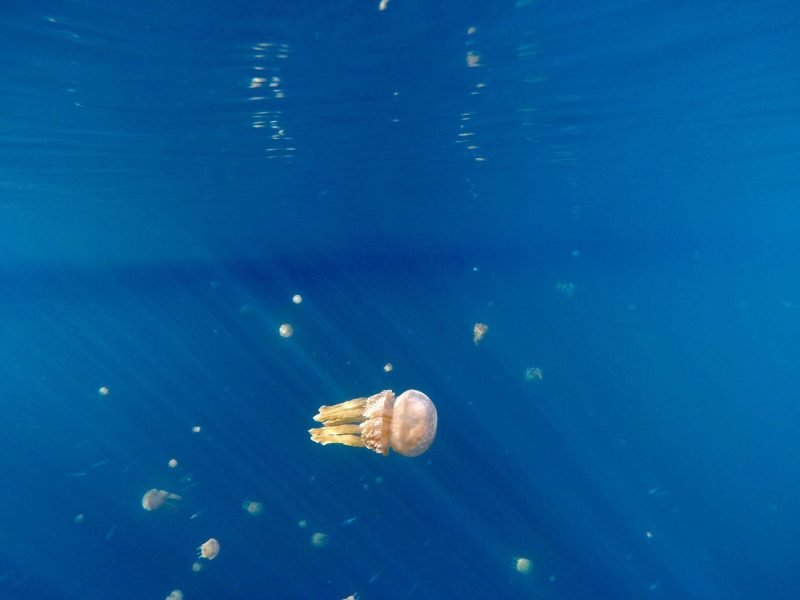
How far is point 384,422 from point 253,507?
8044 mm

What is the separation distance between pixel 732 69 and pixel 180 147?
7.11 m

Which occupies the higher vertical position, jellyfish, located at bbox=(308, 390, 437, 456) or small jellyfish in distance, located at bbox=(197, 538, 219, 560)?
jellyfish, located at bbox=(308, 390, 437, 456)

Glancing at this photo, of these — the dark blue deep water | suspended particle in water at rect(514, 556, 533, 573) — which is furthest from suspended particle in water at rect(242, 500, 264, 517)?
suspended particle in water at rect(514, 556, 533, 573)

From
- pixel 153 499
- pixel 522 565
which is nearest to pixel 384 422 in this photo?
pixel 522 565

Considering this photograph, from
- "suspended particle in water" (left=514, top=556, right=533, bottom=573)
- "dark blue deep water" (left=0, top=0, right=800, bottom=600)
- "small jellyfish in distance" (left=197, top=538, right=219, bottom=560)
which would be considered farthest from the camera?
"suspended particle in water" (left=514, top=556, right=533, bottom=573)

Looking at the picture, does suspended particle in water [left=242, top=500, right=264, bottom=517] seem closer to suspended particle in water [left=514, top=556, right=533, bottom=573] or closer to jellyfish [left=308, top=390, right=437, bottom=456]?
suspended particle in water [left=514, top=556, right=533, bottom=573]

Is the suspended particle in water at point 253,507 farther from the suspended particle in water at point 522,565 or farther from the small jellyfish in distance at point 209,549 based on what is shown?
the suspended particle in water at point 522,565

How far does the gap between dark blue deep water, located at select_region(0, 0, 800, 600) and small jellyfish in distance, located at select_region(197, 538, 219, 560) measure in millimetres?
552

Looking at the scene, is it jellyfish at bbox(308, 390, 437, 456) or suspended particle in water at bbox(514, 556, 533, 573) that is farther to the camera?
suspended particle in water at bbox(514, 556, 533, 573)

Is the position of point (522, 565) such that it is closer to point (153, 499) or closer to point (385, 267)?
point (153, 499)

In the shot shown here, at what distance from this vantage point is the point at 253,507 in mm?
13586

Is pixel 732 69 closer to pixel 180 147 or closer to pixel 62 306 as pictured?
pixel 180 147

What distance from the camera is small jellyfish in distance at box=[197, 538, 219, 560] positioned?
1172cm

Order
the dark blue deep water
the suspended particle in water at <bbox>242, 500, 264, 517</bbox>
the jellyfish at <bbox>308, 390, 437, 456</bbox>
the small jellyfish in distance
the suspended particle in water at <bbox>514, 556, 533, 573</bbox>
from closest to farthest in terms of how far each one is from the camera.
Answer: the dark blue deep water → the jellyfish at <bbox>308, 390, 437, 456</bbox> → the small jellyfish in distance → the suspended particle in water at <bbox>514, 556, 533, 573</bbox> → the suspended particle in water at <bbox>242, 500, 264, 517</bbox>
